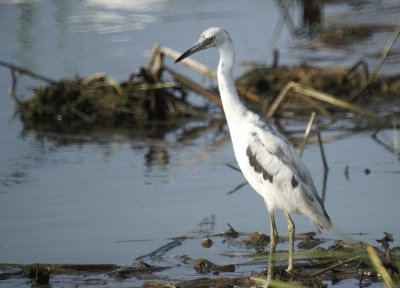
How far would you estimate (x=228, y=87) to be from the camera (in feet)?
26.8

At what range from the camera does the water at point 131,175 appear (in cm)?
878

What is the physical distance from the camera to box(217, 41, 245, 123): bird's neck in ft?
26.5

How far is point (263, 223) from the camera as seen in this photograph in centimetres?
906

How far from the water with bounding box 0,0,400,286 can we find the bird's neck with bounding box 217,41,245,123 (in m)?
1.13

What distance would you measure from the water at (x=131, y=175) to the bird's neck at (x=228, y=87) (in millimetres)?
1126

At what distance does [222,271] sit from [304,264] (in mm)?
585

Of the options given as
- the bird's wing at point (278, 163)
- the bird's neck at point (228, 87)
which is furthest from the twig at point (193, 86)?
the bird's wing at point (278, 163)

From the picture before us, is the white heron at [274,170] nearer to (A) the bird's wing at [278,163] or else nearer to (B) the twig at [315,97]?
(A) the bird's wing at [278,163]

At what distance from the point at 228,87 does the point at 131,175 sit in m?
2.90

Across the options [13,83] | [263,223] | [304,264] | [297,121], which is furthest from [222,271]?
[13,83]

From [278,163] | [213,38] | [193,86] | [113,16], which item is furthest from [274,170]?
[113,16]

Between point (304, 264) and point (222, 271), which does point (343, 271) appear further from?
point (222, 271)

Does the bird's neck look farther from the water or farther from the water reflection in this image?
the water reflection

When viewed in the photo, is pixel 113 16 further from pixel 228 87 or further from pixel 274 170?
pixel 274 170
